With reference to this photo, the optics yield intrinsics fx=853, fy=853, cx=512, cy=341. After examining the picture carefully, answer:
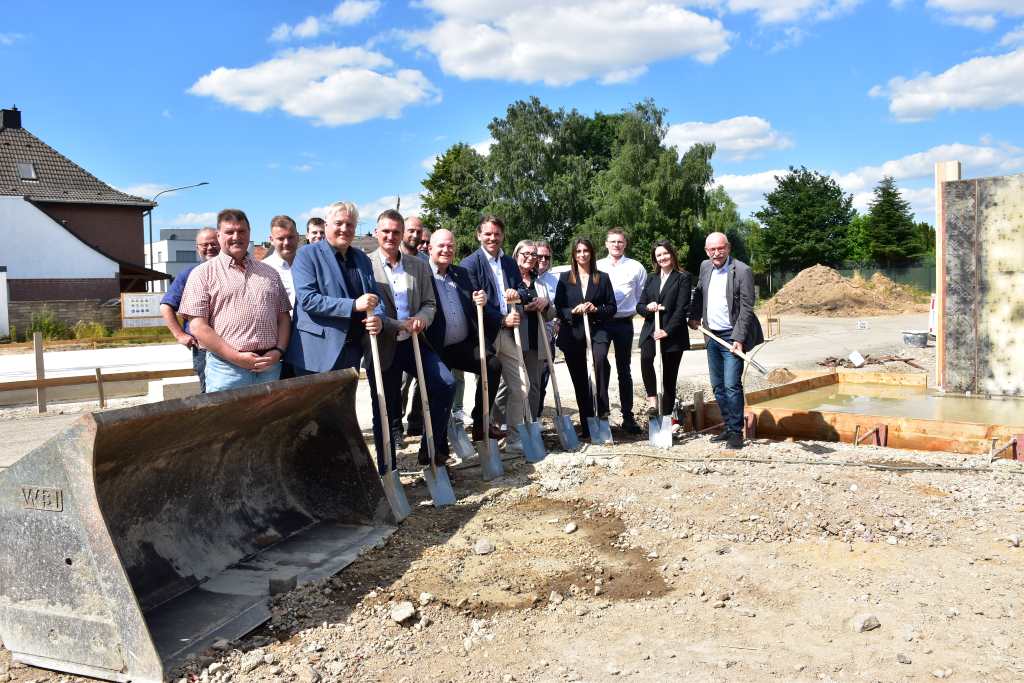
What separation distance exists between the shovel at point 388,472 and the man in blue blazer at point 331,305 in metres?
0.18

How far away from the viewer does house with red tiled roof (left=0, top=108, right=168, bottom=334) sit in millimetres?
28969

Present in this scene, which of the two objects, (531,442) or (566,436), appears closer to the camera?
(531,442)

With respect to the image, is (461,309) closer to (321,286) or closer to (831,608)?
(321,286)

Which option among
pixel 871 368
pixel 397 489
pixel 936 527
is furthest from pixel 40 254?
pixel 936 527

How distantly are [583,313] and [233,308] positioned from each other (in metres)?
3.30

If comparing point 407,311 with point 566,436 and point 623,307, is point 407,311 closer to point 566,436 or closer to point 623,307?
point 566,436

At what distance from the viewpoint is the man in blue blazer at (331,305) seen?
201 inches

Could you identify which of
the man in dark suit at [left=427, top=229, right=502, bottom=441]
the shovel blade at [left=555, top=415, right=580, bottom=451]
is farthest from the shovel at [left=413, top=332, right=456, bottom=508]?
the shovel blade at [left=555, top=415, right=580, bottom=451]

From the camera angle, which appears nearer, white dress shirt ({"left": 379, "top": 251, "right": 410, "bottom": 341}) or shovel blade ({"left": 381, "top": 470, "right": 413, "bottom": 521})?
shovel blade ({"left": 381, "top": 470, "right": 413, "bottom": 521})

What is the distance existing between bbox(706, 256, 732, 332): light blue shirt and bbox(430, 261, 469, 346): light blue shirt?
2006mm

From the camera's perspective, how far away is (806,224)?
48.8m

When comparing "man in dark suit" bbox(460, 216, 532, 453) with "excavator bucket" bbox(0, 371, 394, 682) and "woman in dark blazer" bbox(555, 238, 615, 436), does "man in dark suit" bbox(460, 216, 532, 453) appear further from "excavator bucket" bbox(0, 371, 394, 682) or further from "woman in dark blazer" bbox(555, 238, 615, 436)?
"excavator bucket" bbox(0, 371, 394, 682)

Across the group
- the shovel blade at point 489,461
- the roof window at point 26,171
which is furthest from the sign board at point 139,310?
the shovel blade at point 489,461

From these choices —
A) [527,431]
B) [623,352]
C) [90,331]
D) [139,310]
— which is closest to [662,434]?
[623,352]
